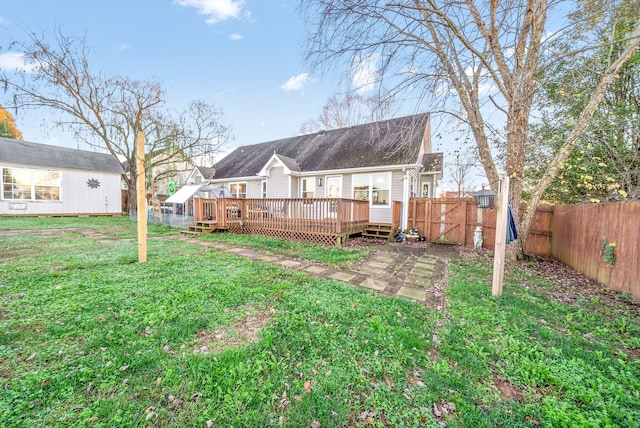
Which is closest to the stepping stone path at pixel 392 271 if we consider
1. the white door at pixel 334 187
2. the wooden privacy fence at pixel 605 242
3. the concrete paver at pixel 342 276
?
the concrete paver at pixel 342 276

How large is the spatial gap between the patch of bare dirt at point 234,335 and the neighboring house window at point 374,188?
864cm

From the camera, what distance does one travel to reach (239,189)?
15039 mm

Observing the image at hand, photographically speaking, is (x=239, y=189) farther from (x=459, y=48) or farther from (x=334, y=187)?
(x=459, y=48)

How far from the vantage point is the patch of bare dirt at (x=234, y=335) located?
246cm

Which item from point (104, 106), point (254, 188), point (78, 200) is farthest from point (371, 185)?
point (78, 200)

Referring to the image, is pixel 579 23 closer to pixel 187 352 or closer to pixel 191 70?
pixel 187 352

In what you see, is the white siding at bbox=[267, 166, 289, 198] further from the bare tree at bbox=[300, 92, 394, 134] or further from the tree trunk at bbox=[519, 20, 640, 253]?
the tree trunk at bbox=[519, 20, 640, 253]

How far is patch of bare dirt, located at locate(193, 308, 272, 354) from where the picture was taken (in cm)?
246

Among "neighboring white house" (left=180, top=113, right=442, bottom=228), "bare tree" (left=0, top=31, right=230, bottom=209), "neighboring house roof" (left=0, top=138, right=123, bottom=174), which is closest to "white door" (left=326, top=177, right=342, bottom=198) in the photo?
"neighboring white house" (left=180, top=113, right=442, bottom=228)

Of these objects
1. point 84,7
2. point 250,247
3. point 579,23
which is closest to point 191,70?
point 84,7

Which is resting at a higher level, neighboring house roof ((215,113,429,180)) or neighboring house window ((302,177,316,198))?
neighboring house roof ((215,113,429,180))

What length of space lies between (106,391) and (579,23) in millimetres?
9269

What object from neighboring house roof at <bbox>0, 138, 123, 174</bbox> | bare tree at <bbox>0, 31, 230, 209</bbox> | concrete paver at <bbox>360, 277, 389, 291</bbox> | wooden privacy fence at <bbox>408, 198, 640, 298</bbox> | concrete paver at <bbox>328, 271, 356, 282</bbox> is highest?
bare tree at <bbox>0, 31, 230, 209</bbox>

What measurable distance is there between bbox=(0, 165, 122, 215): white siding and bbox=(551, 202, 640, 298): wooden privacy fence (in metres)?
24.7
